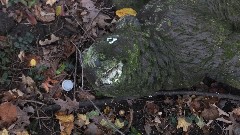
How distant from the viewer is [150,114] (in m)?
4.67

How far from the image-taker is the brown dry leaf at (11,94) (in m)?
4.50

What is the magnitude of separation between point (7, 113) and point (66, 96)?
0.74 meters

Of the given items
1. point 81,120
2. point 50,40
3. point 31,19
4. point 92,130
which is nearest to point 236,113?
point 92,130

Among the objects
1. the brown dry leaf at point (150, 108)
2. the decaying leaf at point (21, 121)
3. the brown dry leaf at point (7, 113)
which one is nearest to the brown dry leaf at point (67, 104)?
the decaying leaf at point (21, 121)

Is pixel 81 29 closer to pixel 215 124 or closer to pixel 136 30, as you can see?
pixel 136 30

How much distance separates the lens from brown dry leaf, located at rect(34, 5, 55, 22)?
4848 millimetres

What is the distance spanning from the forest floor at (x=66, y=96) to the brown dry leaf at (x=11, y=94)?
0.01 metres

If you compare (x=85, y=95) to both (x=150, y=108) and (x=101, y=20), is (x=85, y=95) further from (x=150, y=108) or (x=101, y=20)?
(x=101, y=20)

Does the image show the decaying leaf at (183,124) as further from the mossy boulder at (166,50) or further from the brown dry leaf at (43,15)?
the brown dry leaf at (43,15)

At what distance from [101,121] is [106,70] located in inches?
81.3

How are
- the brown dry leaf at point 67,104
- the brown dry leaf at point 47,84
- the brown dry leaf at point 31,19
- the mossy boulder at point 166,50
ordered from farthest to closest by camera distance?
1. the brown dry leaf at point 31,19
2. the brown dry leaf at point 47,84
3. the brown dry leaf at point 67,104
4. the mossy boulder at point 166,50

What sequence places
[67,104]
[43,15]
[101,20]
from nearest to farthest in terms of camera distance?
[67,104] < [43,15] < [101,20]

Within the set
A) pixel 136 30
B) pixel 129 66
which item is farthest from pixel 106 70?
pixel 136 30

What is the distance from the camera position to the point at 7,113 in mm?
4398
